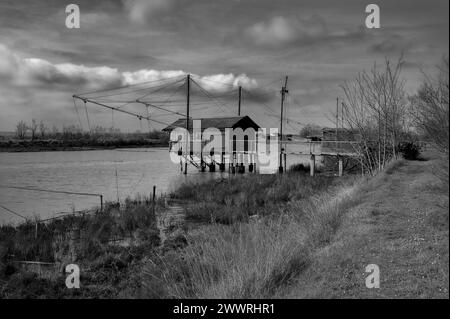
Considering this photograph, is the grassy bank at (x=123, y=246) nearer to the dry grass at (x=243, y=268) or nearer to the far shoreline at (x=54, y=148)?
the dry grass at (x=243, y=268)

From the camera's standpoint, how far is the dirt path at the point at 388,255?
5.28m

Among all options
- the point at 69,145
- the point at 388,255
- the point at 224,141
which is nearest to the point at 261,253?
the point at 388,255

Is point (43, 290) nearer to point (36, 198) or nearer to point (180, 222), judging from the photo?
point (180, 222)

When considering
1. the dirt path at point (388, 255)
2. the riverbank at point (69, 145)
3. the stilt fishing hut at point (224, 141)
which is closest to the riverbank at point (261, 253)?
the dirt path at point (388, 255)

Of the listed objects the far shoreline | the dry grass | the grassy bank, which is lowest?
the grassy bank

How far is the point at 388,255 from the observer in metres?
6.53

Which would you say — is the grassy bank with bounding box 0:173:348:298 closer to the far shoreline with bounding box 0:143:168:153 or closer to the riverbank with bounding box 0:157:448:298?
the riverbank with bounding box 0:157:448:298

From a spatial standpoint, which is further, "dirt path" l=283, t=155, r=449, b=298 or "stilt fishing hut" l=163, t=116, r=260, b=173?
"stilt fishing hut" l=163, t=116, r=260, b=173

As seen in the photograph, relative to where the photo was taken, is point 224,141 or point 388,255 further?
point 224,141

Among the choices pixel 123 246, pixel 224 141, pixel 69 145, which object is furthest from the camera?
pixel 69 145

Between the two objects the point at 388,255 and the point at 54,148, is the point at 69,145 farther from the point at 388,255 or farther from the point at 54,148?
the point at 388,255

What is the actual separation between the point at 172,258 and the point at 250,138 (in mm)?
36101

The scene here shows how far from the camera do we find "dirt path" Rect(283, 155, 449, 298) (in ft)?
17.3

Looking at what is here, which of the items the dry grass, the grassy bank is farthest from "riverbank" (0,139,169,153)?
the dry grass
